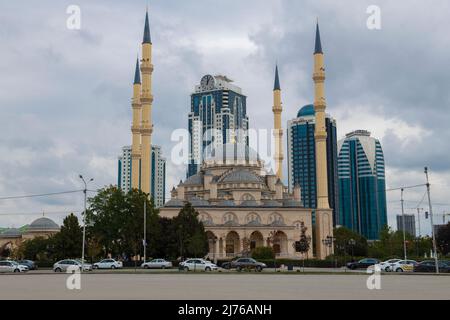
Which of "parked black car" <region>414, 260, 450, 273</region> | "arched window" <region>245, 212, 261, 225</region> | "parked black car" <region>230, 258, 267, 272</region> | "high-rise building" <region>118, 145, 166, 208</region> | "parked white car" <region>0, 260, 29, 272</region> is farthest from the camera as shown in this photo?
"high-rise building" <region>118, 145, 166, 208</region>

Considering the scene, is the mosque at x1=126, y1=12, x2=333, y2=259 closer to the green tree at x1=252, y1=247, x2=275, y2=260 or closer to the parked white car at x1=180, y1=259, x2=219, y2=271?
the green tree at x1=252, y1=247, x2=275, y2=260

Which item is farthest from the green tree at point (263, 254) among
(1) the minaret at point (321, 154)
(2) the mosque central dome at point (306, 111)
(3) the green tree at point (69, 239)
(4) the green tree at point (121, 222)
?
(2) the mosque central dome at point (306, 111)

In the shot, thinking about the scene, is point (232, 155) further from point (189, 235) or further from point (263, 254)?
point (189, 235)

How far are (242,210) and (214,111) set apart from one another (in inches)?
4234

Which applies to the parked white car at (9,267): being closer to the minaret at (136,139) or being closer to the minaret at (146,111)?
the minaret at (146,111)

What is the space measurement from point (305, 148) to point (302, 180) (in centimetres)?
896

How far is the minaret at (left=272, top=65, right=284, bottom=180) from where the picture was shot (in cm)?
9394

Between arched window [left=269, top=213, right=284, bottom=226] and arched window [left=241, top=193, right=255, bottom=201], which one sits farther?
arched window [left=241, top=193, right=255, bottom=201]

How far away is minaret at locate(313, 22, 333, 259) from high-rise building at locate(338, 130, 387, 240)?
70.8 metres

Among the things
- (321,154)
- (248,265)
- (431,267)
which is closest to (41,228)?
(321,154)

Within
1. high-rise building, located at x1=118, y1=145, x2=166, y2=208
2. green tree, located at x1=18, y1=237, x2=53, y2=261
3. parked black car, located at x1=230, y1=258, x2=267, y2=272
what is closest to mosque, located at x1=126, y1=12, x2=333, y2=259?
green tree, located at x1=18, y1=237, x2=53, y2=261

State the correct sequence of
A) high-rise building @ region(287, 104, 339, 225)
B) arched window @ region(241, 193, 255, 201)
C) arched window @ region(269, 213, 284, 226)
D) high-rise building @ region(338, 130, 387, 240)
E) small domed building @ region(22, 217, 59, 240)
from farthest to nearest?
1. high-rise building @ region(287, 104, 339, 225)
2. high-rise building @ region(338, 130, 387, 240)
3. small domed building @ region(22, 217, 59, 240)
4. arched window @ region(241, 193, 255, 201)
5. arched window @ region(269, 213, 284, 226)

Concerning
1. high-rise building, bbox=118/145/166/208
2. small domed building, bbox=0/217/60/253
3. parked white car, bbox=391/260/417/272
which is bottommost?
parked white car, bbox=391/260/417/272
